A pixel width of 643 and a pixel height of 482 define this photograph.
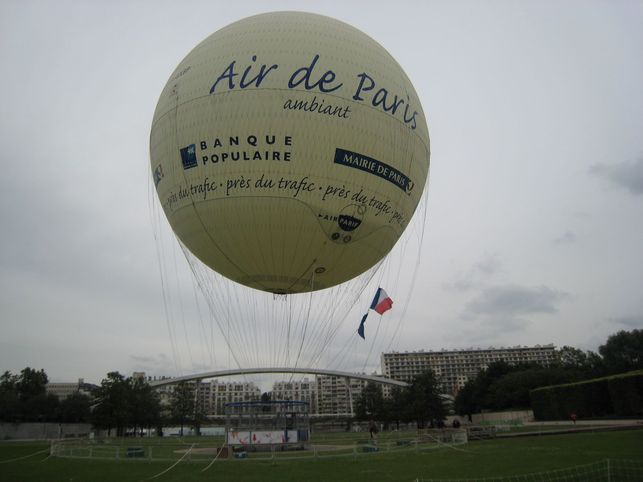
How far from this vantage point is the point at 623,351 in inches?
2805

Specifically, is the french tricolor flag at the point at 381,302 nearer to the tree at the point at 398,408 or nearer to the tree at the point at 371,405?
the tree at the point at 398,408

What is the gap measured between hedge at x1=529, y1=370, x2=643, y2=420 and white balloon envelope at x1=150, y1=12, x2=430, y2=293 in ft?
111

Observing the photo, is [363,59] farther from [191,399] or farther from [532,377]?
[191,399]

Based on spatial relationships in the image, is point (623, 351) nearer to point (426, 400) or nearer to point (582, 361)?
point (582, 361)

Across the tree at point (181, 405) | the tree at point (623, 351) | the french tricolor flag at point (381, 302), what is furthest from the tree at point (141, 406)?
the tree at point (623, 351)

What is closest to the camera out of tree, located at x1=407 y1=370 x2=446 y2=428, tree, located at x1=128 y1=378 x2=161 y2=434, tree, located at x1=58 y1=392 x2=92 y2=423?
tree, located at x1=407 y1=370 x2=446 y2=428

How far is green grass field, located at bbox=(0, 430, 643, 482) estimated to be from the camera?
611 inches

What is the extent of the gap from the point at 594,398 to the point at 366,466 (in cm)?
3643

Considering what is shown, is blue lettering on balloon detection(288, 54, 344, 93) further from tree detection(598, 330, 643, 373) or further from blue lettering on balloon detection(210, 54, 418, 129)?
tree detection(598, 330, 643, 373)

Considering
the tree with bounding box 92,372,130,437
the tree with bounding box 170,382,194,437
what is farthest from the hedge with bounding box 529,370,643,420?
the tree with bounding box 170,382,194,437

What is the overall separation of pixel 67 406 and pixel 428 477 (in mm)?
77678

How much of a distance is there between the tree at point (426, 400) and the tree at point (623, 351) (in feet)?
82.3

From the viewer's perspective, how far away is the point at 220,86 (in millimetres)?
15133

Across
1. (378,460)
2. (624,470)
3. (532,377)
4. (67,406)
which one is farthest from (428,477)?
(67,406)
